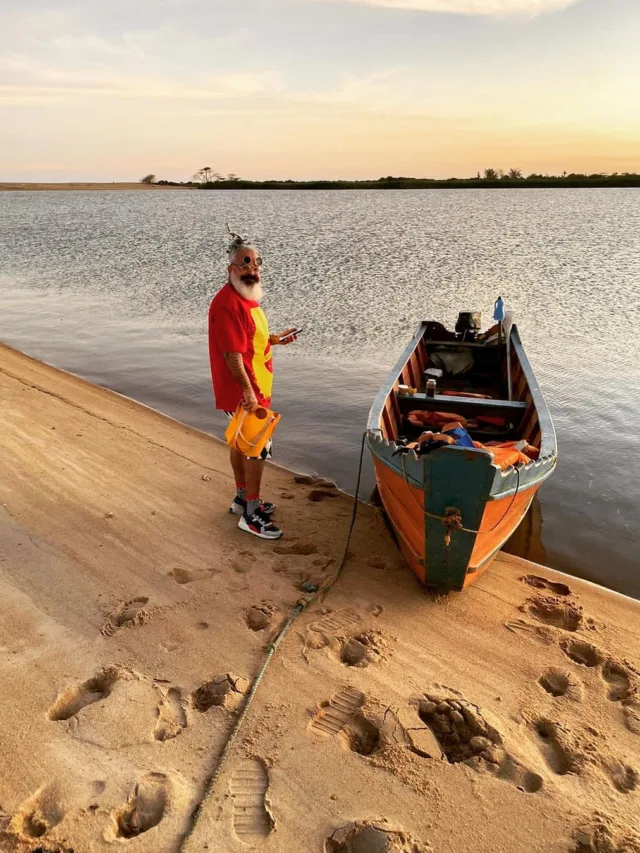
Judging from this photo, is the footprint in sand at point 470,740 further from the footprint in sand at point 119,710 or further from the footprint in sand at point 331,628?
the footprint in sand at point 119,710

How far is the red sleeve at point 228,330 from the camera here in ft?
14.6

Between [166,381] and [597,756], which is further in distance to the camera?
[166,381]

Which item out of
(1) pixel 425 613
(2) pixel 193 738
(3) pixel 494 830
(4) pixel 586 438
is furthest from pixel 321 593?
(4) pixel 586 438

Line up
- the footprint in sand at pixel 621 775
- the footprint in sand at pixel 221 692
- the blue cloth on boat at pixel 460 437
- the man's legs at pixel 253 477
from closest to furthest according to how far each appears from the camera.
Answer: the footprint in sand at pixel 621 775
the footprint in sand at pixel 221 692
the blue cloth on boat at pixel 460 437
the man's legs at pixel 253 477

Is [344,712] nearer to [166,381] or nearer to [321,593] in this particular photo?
[321,593]

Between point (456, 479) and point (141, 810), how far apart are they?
256 centimetres

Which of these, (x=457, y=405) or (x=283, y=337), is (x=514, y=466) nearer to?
(x=283, y=337)

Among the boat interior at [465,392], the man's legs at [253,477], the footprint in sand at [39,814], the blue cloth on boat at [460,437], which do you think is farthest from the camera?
the boat interior at [465,392]

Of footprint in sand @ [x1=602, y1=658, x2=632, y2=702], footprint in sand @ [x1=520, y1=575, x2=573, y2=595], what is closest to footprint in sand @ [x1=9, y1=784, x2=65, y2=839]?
footprint in sand @ [x1=602, y1=658, x2=632, y2=702]

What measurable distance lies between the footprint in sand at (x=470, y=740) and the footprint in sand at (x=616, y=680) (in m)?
0.93

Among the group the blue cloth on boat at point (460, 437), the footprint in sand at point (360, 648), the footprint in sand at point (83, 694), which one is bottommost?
the footprint in sand at point (360, 648)

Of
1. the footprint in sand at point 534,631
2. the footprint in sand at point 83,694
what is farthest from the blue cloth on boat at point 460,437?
the footprint in sand at point 83,694

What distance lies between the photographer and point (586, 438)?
340 inches

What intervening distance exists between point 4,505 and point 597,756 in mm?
4996
